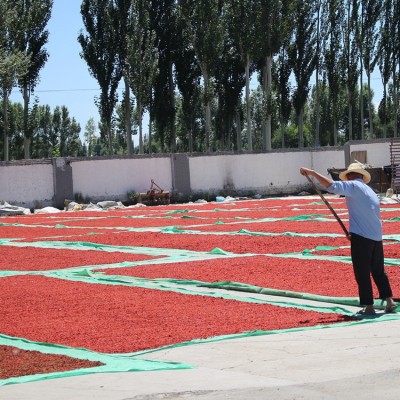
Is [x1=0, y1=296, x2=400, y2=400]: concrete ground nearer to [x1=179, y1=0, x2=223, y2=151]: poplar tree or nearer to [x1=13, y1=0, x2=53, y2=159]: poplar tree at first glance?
[x1=13, y1=0, x2=53, y2=159]: poplar tree

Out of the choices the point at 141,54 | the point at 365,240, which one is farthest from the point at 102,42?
the point at 365,240

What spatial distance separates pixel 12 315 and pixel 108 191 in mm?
33882

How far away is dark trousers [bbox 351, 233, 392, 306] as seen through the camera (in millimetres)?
10773

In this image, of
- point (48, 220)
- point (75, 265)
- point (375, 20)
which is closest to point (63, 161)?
point (48, 220)

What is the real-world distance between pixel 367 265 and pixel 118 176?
117 ft

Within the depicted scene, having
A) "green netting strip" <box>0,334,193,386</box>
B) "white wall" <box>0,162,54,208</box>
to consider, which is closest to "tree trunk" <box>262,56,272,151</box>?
"white wall" <box>0,162,54,208</box>

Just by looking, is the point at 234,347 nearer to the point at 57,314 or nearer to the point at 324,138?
the point at 57,314

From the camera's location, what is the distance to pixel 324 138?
90.4m

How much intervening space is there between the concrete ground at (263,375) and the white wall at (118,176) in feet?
118

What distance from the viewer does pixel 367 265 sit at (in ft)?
35.4

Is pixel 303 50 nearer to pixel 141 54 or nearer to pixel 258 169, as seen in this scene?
pixel 141 54

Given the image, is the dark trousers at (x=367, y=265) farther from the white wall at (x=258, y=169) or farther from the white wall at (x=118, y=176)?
the white wall at (x=258, y=169)

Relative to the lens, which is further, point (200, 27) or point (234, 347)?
point (200, 27)

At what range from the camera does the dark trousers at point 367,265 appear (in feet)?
35.3
